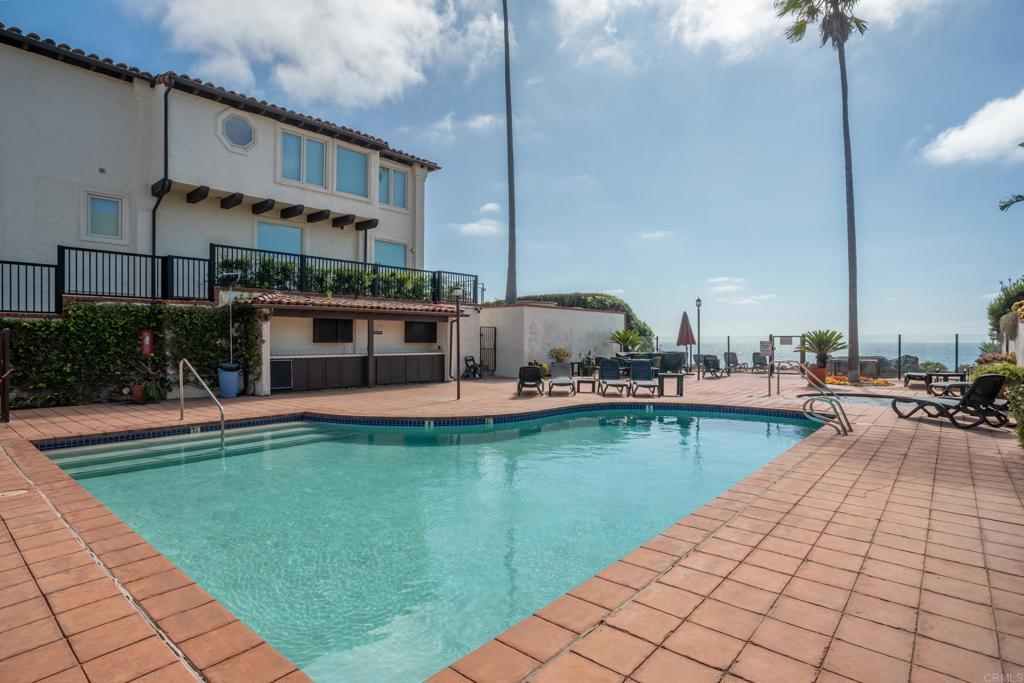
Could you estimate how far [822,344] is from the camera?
52.5 ft

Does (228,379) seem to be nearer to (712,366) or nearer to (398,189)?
(398,189)

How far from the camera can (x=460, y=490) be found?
615cm

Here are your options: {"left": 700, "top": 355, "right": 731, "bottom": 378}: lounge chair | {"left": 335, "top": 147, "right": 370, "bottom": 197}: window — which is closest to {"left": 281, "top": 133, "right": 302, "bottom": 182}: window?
{"left": 335, "top": 147, "right": 370, "bottom": 197}: window

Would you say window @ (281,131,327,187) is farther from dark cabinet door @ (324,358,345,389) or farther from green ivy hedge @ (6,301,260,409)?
dark cabinet door @ (324,358,345,389)

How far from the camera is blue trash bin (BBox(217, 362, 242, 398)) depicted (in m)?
12.0

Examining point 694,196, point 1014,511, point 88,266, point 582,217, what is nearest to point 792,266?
point 694,196

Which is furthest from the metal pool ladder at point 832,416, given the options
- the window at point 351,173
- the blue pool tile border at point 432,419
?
the window at point 351,173

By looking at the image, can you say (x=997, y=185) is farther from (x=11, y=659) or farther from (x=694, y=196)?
(x=11, y=659)

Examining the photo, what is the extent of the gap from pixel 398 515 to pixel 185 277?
11.4 m

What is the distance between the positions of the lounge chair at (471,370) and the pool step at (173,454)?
939 cm

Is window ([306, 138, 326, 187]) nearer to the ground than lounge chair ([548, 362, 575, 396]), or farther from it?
farther from it

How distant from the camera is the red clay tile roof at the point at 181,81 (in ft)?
37.8

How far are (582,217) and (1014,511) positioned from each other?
18769 mm

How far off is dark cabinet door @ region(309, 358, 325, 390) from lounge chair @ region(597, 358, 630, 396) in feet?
25.6
